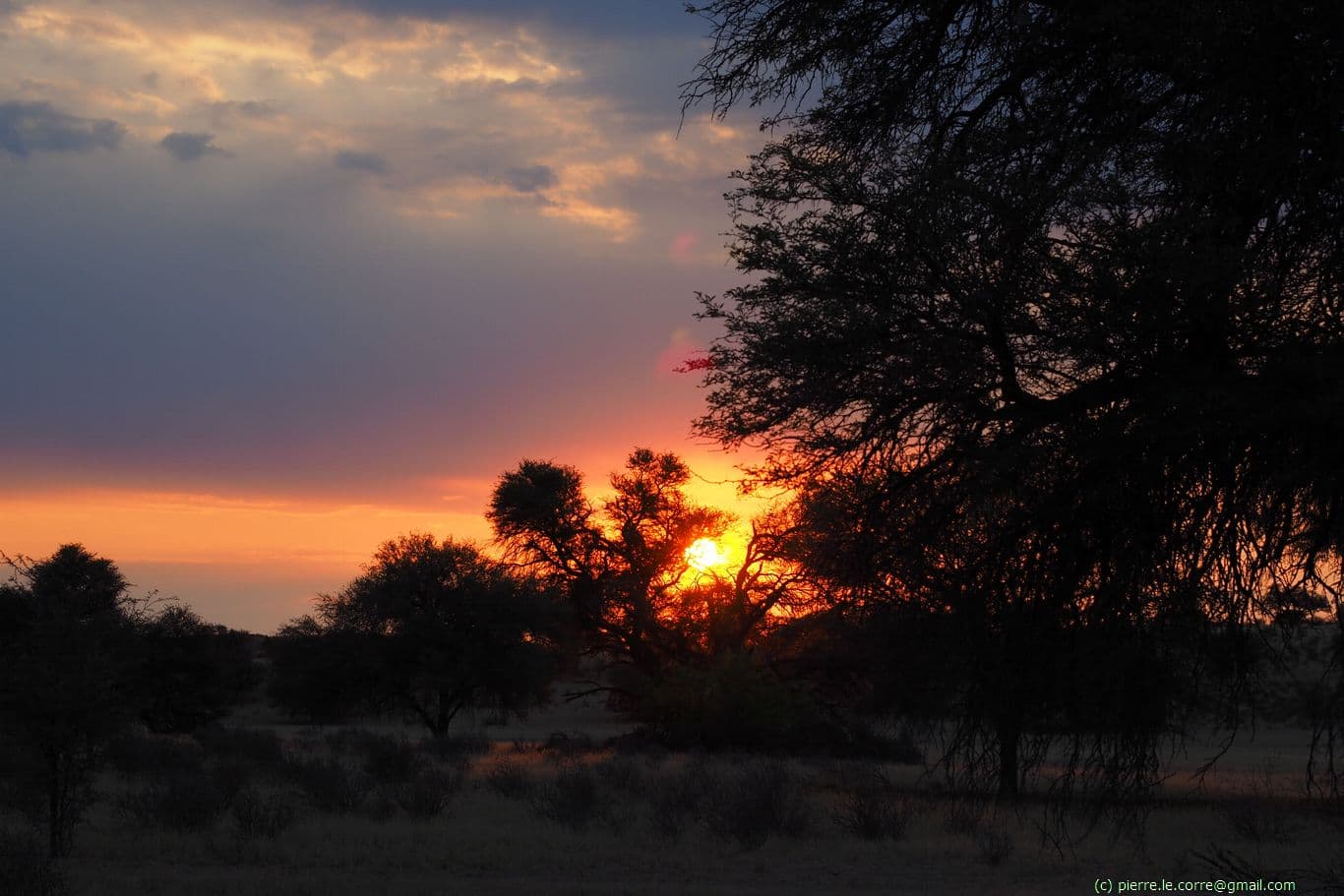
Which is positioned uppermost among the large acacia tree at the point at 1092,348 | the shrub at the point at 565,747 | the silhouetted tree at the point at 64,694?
the large acacia tree at the point at 1092,348

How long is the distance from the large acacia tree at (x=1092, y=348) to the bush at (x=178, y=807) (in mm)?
14960

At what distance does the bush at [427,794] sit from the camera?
19719 millimetres

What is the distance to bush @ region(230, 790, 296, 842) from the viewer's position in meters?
17.3

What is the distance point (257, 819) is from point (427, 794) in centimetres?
336

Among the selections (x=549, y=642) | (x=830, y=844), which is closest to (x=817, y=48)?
(x=830, y=844)

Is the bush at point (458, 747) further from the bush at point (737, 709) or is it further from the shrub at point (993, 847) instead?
the shrub at point (993, 847)

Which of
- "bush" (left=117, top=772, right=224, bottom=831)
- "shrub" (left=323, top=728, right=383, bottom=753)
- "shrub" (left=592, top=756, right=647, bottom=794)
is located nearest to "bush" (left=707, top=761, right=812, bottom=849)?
"shrub" (left=592, top=756, right=647, bottom=794)

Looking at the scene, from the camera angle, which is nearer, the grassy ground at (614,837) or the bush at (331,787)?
the grassy ground at (614,837)

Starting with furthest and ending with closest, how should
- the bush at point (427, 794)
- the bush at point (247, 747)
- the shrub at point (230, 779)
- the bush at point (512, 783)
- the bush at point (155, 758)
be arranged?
the bush at point (247, 747), the bush at point (155, 758), the bush at point (512, 783), the shrub at point (230, 779), the bush at point (427, 794)

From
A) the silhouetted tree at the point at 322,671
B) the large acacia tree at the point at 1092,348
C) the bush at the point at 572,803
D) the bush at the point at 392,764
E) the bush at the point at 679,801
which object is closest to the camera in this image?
the large acacia tree at the point at 1092,348

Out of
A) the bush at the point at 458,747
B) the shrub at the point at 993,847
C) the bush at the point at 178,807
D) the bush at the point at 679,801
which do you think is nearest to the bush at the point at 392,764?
the bush at the point at 458,747

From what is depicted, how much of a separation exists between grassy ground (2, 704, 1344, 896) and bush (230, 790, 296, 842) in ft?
0.19

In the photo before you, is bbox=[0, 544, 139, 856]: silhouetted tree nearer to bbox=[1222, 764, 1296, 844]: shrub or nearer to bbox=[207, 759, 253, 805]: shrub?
bbox=[207, 759, 253, 805]: shrub

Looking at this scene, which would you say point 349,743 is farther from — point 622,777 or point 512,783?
point 622,777
